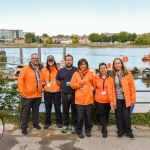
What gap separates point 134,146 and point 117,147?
302 mm

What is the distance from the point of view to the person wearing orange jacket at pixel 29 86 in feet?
16.7

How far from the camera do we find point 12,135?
5086mm

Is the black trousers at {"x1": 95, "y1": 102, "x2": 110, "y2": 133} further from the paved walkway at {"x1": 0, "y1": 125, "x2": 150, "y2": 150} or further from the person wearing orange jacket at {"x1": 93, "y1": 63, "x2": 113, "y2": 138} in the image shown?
the paved walkway at {"x1": 0, "y1": 125, "x2": 150, "y2": 150}

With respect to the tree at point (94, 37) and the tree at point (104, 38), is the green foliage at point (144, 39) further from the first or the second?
the tree at point (94, 37)

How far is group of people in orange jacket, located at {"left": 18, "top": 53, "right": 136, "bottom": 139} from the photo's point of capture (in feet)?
15.8

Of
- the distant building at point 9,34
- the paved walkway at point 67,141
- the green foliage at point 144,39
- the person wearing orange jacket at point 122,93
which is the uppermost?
the distant building at point 9,34

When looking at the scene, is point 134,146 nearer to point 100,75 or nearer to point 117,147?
point 117,147

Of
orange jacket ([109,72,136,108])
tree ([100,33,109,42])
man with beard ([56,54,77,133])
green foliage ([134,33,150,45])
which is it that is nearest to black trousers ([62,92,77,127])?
man with beard ([56,54,77,133])

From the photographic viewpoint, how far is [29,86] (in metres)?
5.14

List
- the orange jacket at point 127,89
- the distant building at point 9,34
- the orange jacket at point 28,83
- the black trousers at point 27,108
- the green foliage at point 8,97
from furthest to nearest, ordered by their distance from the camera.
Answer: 1. the distant building at point 9,34
2. the green foliage at point 8,97
3. the black trousers at point 27,108
4. the orange jacket at point 28,83
5. the orange jacket at point 127,89

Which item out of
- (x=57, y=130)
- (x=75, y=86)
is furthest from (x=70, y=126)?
(x=75, y=86)

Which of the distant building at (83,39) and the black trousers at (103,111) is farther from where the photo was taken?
the distant building at (83,39)

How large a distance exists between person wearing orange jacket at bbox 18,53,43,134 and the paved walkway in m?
0.31

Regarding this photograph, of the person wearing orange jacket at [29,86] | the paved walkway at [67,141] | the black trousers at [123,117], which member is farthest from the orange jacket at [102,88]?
the person wearing orange jacket at [29,86]
